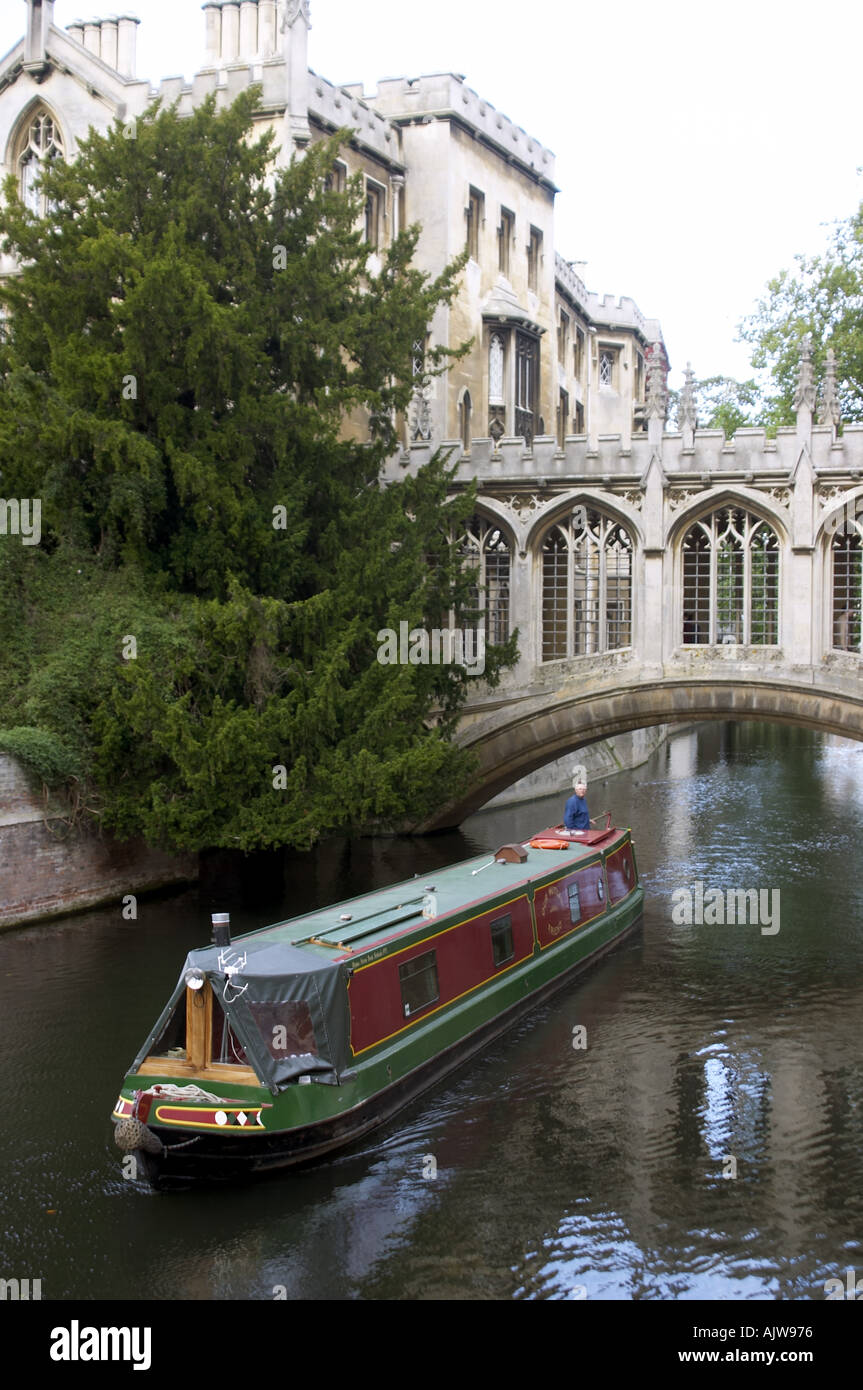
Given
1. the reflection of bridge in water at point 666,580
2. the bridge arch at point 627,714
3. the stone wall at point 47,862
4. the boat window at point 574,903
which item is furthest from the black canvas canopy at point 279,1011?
the bridge arch at point 627,714

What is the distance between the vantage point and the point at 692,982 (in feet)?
48.2

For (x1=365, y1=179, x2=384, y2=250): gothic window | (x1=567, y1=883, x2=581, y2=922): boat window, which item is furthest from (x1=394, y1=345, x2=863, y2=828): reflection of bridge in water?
(x1=365, y1=179, x2=384, y2=250): gothic window

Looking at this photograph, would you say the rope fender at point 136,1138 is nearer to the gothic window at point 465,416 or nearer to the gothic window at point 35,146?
the gothic window at point 465,416

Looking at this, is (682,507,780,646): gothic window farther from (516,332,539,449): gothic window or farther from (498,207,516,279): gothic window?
(498,207,516,279): gothic window

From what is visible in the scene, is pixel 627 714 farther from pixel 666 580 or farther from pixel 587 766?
pixel 587 766

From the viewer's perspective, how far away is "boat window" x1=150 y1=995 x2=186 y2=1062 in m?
9.62

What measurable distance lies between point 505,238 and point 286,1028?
24034mm

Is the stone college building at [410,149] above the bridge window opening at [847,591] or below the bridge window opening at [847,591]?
above

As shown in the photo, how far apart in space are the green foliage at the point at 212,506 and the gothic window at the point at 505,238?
11021 mm

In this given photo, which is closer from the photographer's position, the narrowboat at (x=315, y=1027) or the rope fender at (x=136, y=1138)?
the rope fender at (x=136, y=1138)

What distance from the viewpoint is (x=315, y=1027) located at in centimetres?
964

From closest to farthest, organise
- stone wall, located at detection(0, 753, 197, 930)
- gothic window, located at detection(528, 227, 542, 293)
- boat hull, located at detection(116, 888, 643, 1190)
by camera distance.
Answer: boat hull, located at detection(116, 888, 643, 1190) < stone wall, located at detection(0, 753, 197, 930) < gothic window, located at detection(528, 227, 542, 293)

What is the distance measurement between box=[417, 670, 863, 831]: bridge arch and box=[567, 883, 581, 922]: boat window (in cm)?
553

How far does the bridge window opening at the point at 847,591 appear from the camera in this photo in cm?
1877
